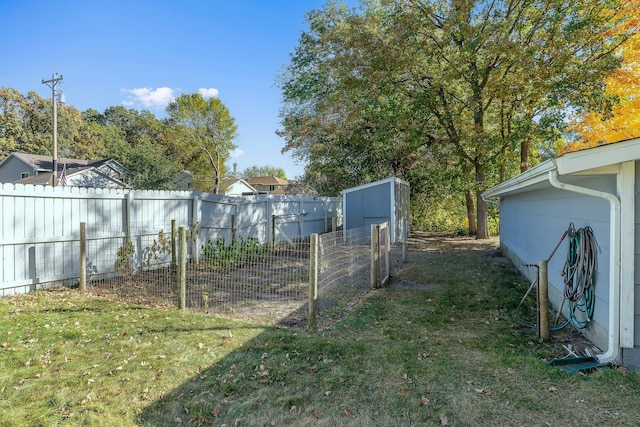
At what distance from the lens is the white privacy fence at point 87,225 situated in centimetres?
566

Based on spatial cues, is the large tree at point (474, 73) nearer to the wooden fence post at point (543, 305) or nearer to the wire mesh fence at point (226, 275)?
the wire mesh fence at point (226, 275)

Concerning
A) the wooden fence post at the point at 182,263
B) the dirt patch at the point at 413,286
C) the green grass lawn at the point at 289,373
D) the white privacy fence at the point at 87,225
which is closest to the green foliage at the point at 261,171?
the white privacy fence at the point at 87,225

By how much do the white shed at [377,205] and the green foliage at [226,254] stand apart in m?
5.16

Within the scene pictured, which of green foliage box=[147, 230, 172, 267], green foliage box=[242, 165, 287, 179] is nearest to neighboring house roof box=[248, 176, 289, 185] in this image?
green foliage box=[242, 165, 287, 179]

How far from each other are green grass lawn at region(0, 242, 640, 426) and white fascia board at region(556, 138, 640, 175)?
1.79 meters

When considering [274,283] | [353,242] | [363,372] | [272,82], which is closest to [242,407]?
[363,372]

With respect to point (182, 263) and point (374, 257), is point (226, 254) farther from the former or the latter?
point (374, 257)

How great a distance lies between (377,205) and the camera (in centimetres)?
1323

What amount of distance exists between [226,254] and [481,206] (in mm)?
10308

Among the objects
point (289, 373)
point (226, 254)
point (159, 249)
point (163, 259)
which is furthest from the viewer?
point (226, 254)

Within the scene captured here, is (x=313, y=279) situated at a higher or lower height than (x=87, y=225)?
lower

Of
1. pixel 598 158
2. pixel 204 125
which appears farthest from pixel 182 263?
pixel 204 125

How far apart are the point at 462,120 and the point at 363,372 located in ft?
41.1

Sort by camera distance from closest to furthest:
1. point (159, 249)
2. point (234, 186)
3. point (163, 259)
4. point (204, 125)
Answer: point (159, 249) < point (163, 259) < point (204, 125) < point (234, 186)
